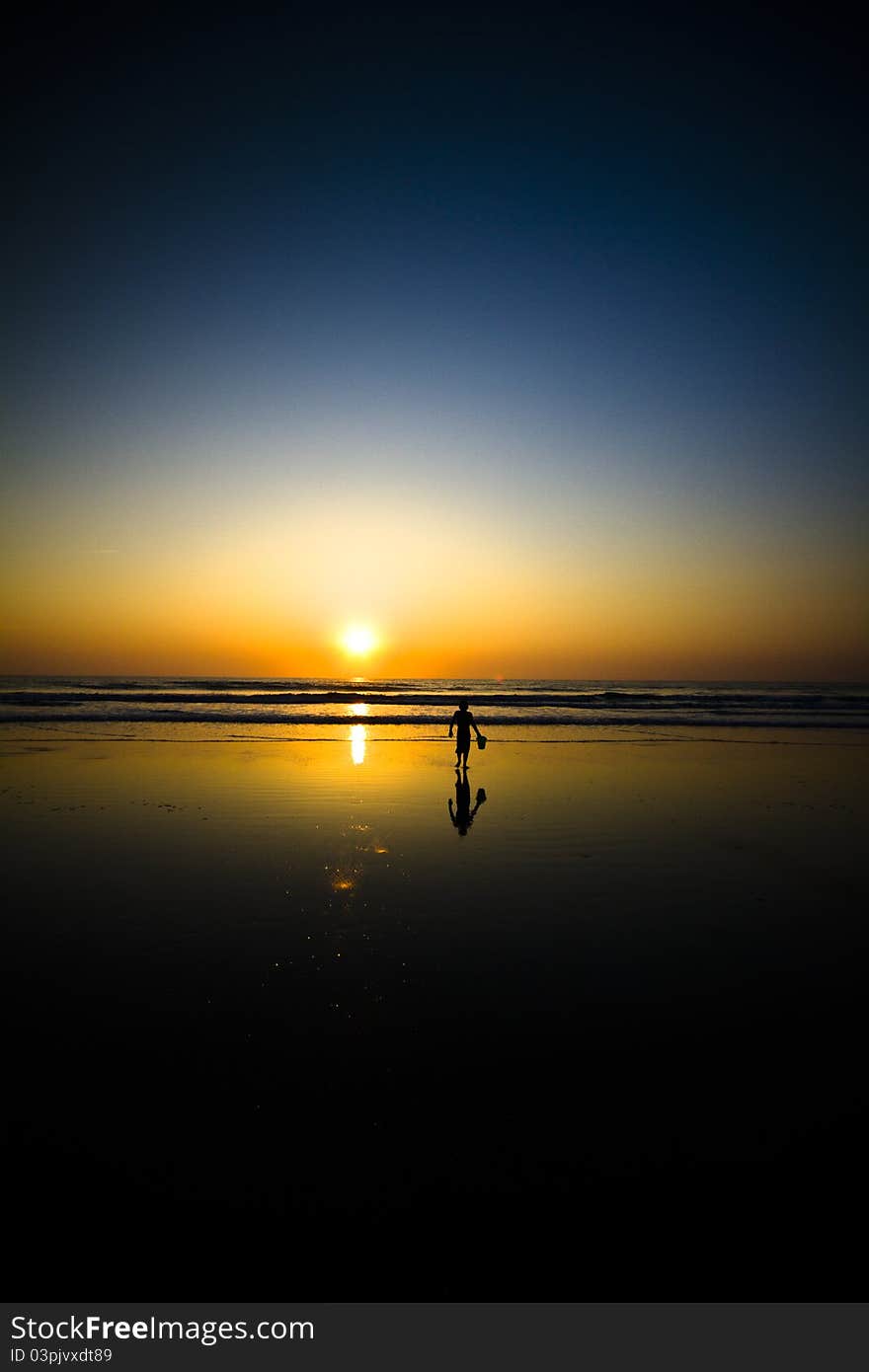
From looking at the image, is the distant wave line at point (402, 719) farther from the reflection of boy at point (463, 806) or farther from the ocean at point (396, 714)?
the reflection of boy at point (463, 806)

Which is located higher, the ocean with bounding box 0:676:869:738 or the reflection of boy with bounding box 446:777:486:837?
the ocean with bounding box 0:676:869:738

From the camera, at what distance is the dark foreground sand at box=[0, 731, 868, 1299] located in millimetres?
3486

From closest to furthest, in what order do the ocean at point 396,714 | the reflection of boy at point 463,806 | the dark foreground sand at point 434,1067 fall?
the dark foreground sand at point 434,1067 → the reflection of boy at point 463,806 → the ocean at point 396,714

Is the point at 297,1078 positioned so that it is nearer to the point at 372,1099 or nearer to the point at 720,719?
the point at 372,1099

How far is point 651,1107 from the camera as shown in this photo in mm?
4551

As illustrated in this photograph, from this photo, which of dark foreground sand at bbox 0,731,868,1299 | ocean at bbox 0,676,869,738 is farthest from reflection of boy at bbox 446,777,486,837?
ocean at bbox 0,676,869,738

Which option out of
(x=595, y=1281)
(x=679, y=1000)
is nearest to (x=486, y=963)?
(x=679, y=1000)

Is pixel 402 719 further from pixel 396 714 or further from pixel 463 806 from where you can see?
pixel 463 806

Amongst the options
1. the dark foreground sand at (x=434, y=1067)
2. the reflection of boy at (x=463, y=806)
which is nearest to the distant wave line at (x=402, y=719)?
the reflection of boy at (x=463, y=806)

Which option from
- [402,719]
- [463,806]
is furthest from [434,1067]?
[402,719]

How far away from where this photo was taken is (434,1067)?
16.3 ft

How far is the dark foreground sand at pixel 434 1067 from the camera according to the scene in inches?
137

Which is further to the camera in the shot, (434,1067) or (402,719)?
(402,719)

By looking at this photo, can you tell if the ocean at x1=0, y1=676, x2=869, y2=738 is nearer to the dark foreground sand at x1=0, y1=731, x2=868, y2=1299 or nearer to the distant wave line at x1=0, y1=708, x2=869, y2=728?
the distant wave line at x1=0, y1=708, x2=869, y2=728
